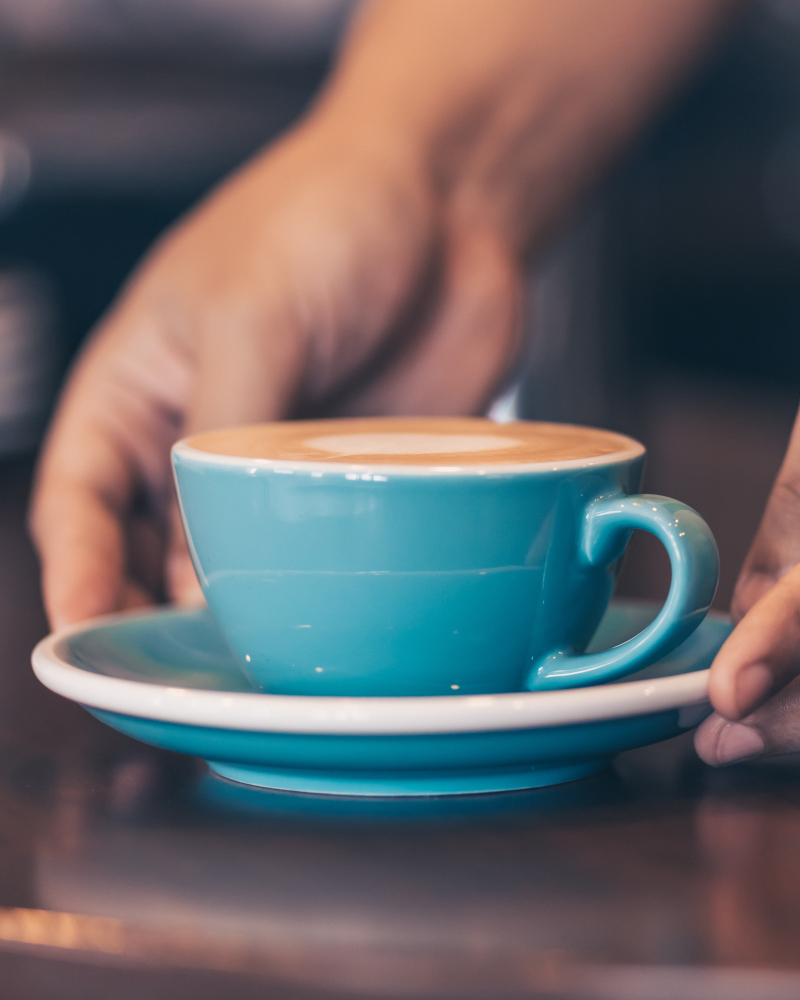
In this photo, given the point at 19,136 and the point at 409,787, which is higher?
the point at 19,136

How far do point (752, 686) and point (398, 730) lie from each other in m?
0.12

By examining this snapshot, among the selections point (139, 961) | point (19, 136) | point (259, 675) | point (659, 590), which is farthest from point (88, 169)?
point (139, 961)

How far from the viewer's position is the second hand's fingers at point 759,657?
0.37 m

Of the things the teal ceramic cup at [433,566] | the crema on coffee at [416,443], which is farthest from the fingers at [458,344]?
the teal ceramic cup at [433,566]

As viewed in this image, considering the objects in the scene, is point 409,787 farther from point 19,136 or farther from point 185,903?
point 19,136

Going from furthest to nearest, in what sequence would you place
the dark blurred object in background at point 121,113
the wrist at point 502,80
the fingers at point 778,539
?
the dark blurred object in background at point 121,113 → the wrist at point 502,80 → the fingers at point 778,539

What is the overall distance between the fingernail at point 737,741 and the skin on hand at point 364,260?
0.37 meters

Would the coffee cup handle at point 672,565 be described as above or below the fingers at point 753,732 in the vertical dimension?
above

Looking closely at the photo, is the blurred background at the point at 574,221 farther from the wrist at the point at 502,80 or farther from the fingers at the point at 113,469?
the fingers at the point at 113,469

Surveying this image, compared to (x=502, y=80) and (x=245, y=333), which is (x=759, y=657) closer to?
(x=245, y=333)

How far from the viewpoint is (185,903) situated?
31 cm

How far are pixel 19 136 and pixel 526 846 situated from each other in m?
2.61

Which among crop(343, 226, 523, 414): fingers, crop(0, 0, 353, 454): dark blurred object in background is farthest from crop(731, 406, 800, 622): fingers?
crop(0, 0, 353, 454): dark blurred object in background

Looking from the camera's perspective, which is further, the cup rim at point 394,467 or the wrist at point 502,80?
the wrist at point 502,80
